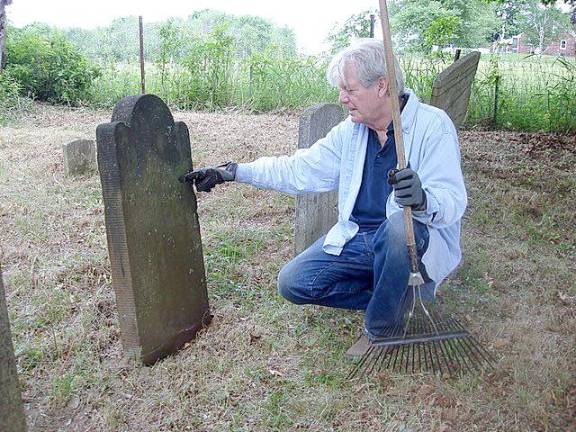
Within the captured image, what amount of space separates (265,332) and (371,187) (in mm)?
990

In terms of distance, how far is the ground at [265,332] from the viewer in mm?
2844

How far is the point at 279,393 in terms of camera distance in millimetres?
3004

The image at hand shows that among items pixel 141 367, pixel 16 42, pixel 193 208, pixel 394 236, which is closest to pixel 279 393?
pixel 141 367

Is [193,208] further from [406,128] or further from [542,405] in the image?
[542,405]

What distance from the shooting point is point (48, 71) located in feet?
38.3

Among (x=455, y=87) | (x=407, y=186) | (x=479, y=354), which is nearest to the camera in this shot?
(x=407, y=186)

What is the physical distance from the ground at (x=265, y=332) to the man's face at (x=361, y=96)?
1.23 meters

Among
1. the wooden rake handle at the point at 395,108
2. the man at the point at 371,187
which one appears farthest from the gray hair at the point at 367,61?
the wooden rake handle at the point at 395,108

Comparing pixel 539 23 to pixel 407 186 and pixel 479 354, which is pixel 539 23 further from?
pixel 407 186

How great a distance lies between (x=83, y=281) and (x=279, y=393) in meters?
1.75

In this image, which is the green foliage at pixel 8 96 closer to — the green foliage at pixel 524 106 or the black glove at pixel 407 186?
the green foliage at pixel 524 106

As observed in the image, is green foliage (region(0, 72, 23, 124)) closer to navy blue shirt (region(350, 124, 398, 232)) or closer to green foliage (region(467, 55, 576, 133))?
green foliage (region(467, 55, 576, 133))

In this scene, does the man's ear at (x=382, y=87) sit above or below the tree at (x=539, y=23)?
above

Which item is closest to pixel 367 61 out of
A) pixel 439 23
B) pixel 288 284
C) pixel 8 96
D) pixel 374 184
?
pixel 374 184
